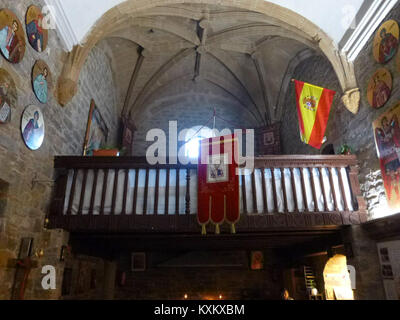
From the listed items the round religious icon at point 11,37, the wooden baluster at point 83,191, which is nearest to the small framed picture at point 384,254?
the wooden baluster at point 83,191

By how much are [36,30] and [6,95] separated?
58.8 inches

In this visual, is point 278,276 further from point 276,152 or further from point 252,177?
point 252,177

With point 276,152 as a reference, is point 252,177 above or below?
below

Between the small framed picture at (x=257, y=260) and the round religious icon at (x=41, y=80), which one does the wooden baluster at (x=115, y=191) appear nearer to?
the round religious icon at (x=41, y=80)

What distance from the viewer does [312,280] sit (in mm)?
8039

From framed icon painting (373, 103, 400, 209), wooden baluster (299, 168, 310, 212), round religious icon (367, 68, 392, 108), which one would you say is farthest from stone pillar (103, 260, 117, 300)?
round religious icon (367, 68, 392, 108)

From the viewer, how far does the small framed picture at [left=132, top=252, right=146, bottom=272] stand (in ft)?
30.2

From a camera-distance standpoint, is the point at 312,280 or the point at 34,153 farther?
the point at 312,280

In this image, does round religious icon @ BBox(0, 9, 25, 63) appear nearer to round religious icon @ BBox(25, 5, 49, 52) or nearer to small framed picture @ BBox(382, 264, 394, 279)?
round religious icon @ BBox(25, 5, 49, 52)

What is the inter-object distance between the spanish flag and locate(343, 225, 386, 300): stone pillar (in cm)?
181

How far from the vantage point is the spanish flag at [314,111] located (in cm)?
587
